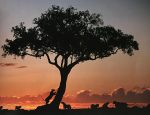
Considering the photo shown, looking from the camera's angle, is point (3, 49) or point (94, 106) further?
point (3, 49)

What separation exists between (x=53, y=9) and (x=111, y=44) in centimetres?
542

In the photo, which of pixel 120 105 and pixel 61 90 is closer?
pixel 120 105

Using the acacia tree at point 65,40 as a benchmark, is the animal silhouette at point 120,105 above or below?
below

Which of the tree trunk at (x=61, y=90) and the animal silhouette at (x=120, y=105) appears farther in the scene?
the tree trunk at (x=61, y=90)

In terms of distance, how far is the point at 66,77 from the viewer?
32062 mm

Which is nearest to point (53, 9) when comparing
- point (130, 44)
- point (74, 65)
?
point (74, 65)

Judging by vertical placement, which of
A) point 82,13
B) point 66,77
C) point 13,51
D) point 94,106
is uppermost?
point 82,13

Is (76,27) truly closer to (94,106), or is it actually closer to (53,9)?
(53,9)

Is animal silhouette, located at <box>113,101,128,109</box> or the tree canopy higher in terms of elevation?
the tree canopy

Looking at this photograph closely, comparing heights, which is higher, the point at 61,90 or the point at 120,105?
the point at 61,90

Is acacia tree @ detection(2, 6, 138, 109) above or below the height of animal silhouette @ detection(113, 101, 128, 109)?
above

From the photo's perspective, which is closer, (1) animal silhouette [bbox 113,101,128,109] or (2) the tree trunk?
(1) animal silhouette [bbox 113,101,128,109]

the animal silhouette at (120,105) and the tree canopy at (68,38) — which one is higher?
the tree canopy at (68,38)

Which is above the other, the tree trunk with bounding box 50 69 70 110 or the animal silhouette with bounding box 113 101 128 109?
the tree trunk with bounding box 50 69 70 110
